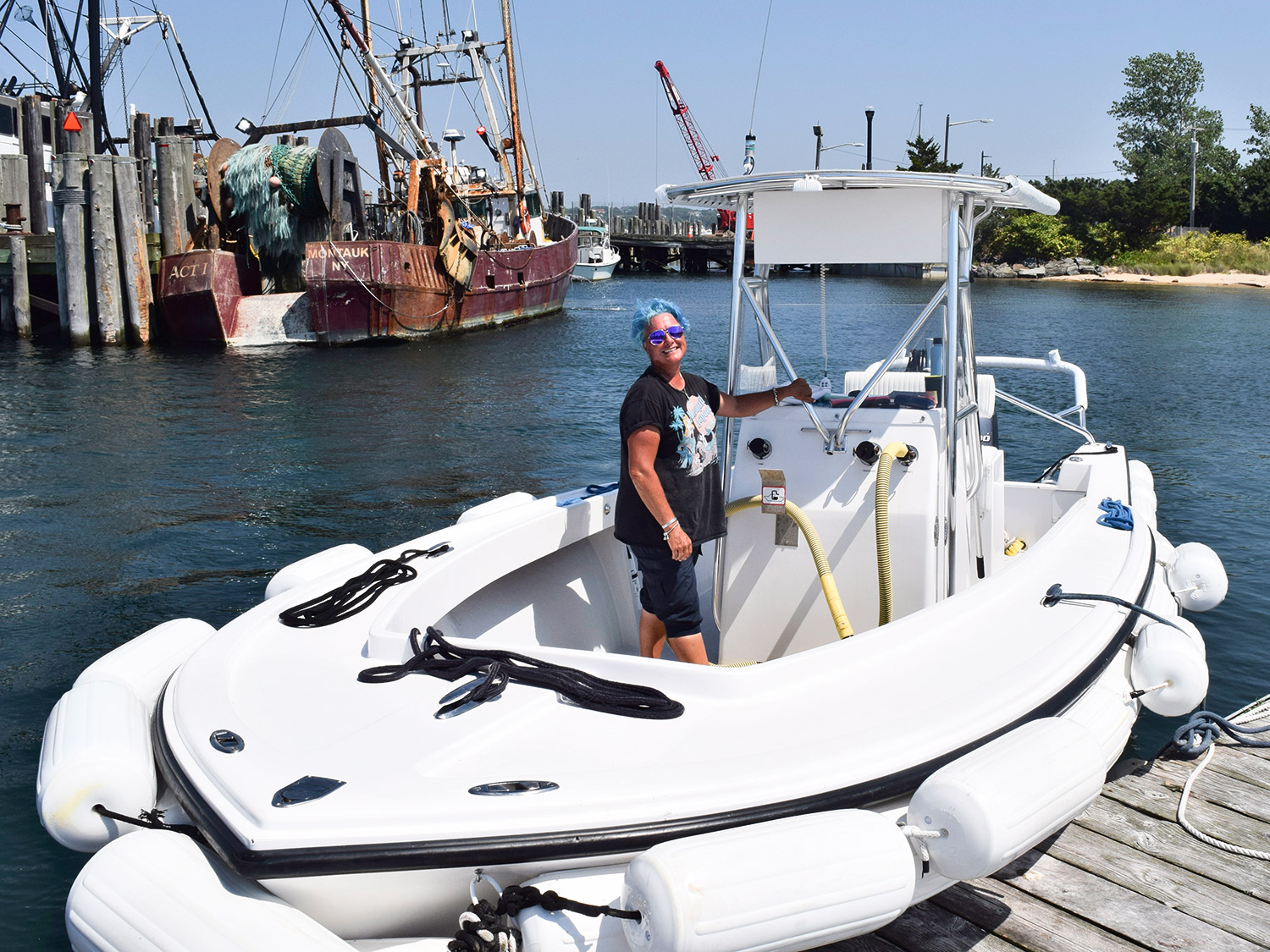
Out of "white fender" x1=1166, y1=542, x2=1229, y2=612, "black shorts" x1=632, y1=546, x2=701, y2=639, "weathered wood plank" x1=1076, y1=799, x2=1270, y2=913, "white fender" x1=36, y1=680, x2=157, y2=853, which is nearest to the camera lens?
"white fender" x1=36, y1=680, x2=157, y2=853

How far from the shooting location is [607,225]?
225ft

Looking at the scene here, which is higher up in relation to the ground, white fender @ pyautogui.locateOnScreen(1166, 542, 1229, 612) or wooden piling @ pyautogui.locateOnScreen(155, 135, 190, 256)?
wooden piling @ pyautogui.locateOnScreen(155, 135, 190, 256)

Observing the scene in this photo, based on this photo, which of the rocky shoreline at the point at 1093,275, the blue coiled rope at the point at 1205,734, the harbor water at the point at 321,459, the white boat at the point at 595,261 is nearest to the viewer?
the blue coiled rope at the point at 1205,734

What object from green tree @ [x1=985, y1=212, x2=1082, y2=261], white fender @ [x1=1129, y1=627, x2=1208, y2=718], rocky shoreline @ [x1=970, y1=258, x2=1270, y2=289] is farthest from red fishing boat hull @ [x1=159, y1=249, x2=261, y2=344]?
green tree @ [x1=985, y1=212, x2=1082, y2=261]

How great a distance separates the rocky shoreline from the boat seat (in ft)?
158

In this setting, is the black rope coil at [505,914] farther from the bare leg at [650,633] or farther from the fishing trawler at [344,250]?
the fishing trawler at [344,250]

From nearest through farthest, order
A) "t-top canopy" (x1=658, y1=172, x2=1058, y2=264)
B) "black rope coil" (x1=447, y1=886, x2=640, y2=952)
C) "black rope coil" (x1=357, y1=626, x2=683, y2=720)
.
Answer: "black rope coil" (x1=447, y1=886, x2=640, y2=952) < "black rope coil" (x1=357, y1=626, x2=683, y2=720) < "t-top canopy" (x1=658, y1=172, x2=1058, y2=264)

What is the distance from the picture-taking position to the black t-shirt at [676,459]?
3.64m

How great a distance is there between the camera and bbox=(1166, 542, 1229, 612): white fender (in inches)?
200

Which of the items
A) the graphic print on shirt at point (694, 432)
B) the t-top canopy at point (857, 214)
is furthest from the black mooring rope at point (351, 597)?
the t-top canopy at point (857, 214)

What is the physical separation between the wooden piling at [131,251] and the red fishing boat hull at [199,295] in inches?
16.4

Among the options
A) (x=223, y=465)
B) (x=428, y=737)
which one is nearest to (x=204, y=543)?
(x=223, y=465)

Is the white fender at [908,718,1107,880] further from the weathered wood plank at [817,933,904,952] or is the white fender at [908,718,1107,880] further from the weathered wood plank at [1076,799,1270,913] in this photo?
the weathered wood plank at [1076,799,1270,913]

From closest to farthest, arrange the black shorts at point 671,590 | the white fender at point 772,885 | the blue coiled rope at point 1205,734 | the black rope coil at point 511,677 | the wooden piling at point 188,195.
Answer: the white fender at point 772,885, the black rope coil at point 511,677, the black shorts at point 671,590, the blue coiled rope at point 1205,734, the wooden piling at point 188,195
